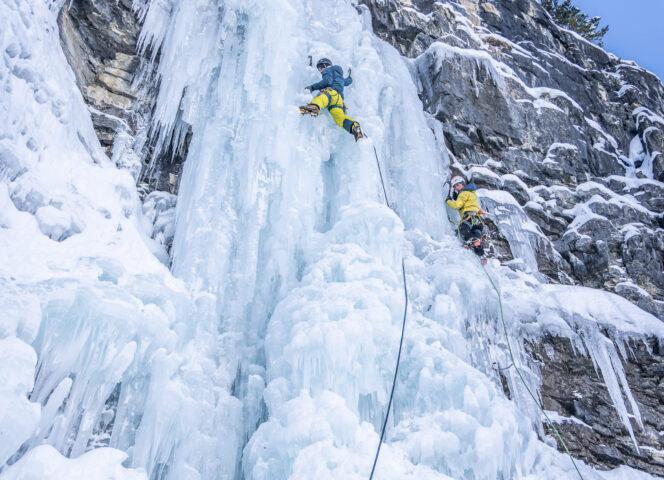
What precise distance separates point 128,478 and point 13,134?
2531mm

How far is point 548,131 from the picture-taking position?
9.19m

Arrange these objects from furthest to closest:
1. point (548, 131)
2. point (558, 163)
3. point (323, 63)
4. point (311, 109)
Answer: point (548, 131)
point (558, 163)
point (323, 63)
point (311, 109)

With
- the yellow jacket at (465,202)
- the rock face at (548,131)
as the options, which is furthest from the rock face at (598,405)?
the yellow jacket at (465,202)

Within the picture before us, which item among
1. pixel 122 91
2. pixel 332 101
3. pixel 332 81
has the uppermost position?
pixel 332 81

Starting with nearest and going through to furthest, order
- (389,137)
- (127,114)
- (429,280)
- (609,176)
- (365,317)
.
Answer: (365,317), (429,280), (127,114), (389,137), (609,176)

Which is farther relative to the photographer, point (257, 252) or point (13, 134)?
point (257, 252)

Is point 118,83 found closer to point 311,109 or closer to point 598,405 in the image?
point 311,109

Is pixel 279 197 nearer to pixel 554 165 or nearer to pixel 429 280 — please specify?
pixel 429 280

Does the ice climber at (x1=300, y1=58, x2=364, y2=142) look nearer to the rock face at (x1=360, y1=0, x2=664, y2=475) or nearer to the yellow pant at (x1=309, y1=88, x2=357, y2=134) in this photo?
the yellow pant at (x1=309, y1=88, x2=357, y2=134)

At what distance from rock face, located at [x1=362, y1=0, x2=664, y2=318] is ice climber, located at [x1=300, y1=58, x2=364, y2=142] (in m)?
3.29

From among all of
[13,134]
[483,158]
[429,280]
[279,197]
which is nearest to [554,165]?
[483,158]

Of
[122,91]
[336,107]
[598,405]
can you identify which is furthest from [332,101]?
[598,405]

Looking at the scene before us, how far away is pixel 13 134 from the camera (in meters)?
3.32

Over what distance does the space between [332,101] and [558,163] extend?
18.8 feet
